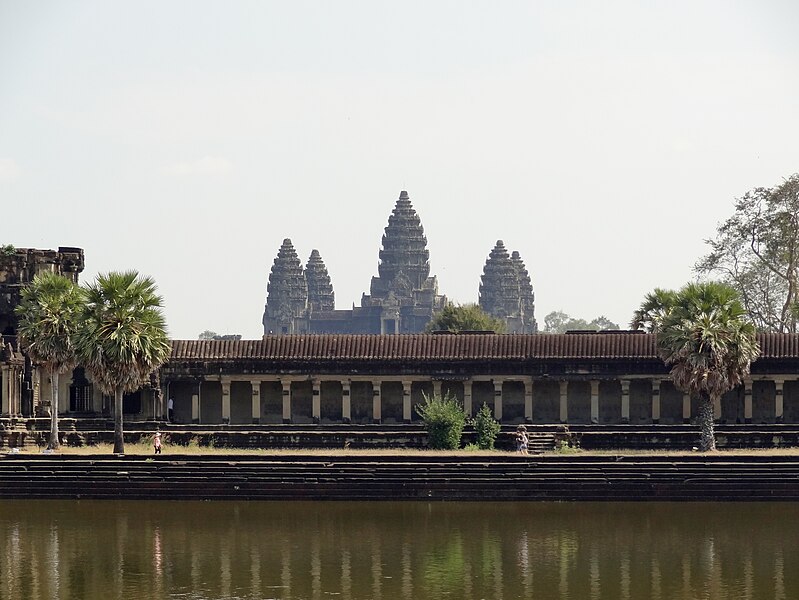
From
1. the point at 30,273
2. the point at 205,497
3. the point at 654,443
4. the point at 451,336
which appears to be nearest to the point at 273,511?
the point at 205,497

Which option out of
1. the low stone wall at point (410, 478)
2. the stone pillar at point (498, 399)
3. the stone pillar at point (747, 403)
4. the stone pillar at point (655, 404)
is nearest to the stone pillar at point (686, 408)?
the stone pillar at point (655, 404)

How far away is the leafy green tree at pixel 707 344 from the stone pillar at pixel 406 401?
32.7ft

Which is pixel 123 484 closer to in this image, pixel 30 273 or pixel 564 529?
pixel 564 529

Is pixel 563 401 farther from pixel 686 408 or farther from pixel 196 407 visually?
pixel 196 407

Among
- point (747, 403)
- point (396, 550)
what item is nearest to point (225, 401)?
point (747, 403)

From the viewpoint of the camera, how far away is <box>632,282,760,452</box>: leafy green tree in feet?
155

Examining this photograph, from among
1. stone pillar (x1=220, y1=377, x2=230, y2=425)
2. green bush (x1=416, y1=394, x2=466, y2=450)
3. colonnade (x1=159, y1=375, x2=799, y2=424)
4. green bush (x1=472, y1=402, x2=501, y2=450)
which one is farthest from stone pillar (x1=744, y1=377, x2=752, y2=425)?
stone pillar (x1=220, y1=377, x2=230, y2=425)

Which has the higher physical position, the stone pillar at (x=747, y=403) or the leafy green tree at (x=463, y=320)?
the leafy green tree at (x=463, y=320)

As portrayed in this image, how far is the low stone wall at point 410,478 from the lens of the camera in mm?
39844

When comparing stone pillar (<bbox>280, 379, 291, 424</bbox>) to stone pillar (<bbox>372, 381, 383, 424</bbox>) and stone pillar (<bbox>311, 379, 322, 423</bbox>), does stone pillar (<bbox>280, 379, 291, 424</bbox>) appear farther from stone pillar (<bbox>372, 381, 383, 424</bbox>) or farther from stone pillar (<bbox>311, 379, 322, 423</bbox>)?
stone pillar (<bbox>372, 381, 383, 424</bbox>)

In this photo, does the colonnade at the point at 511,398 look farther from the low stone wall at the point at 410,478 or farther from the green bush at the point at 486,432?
the low stone wall at the point at 410,478

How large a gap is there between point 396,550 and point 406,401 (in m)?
22.8

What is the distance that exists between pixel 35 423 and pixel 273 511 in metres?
16.1

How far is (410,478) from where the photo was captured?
132 feet
